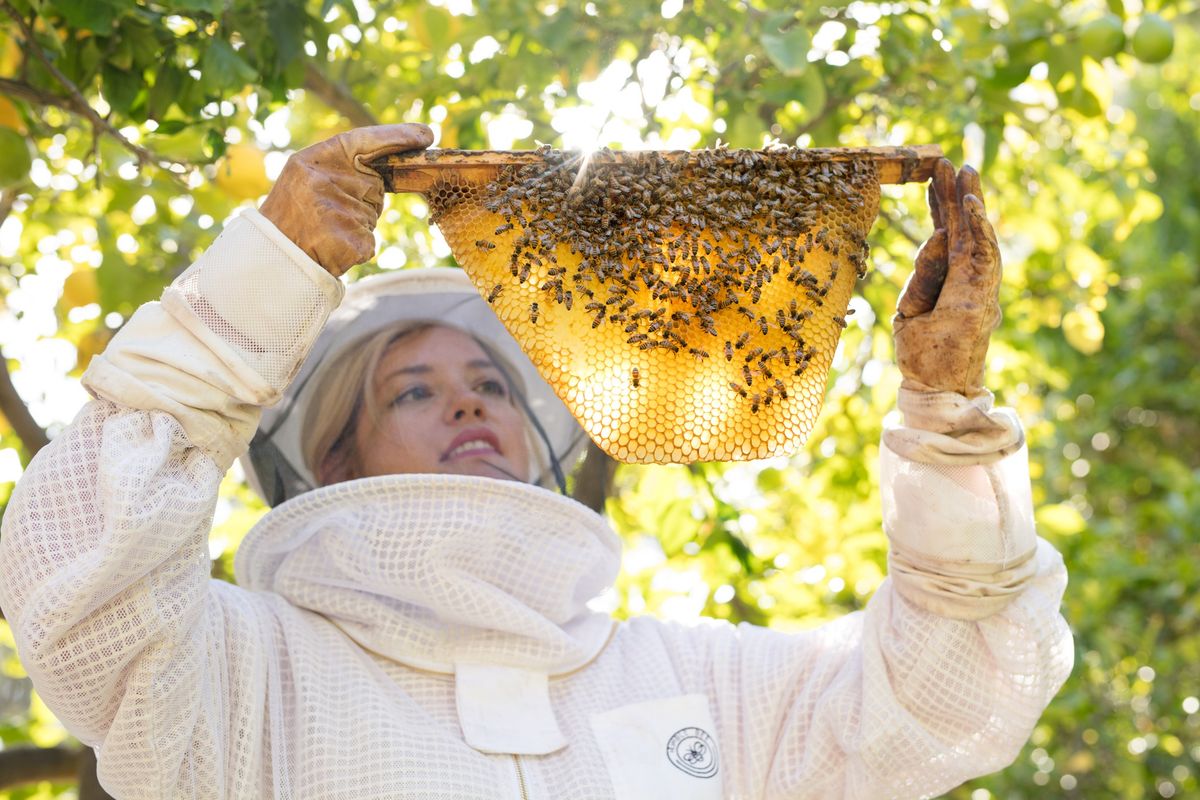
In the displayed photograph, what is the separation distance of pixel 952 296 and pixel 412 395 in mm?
1142

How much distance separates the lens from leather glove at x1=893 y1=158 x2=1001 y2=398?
7.02ft

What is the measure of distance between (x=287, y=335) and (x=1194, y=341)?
338 inches

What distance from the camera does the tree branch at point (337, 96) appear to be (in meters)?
3.26

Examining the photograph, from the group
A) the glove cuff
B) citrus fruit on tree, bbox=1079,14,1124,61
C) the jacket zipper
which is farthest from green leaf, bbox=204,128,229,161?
citrus fruit on tree, bbox=1079,14,1124,61

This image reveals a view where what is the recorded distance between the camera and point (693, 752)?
223cm

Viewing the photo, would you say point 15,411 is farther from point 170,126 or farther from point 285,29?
point 285,29

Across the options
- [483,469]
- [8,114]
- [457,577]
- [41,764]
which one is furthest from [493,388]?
[41,764]

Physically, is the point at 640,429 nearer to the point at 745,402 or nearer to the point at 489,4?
the point at 745,402

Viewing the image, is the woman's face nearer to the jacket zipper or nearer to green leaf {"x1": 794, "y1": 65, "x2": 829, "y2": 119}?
the jacket zipper

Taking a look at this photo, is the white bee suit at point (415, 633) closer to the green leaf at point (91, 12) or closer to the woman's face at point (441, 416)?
the woman's face at point (441, 416)

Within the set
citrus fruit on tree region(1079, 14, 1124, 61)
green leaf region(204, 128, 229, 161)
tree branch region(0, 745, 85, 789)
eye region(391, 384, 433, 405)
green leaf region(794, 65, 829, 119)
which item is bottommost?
tree branch region(0, 745, 85, 789)

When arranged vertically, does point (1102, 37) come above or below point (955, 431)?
above

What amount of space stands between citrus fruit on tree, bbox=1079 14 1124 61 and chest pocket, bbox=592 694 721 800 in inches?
68.4

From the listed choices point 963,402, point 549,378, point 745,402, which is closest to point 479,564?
point 549,378
